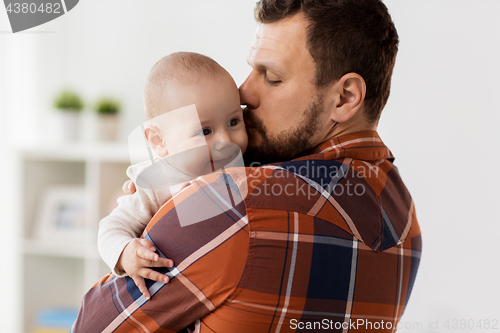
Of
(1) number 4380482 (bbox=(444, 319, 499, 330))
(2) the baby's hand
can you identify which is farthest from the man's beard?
(1) number 4380482 (bbox=(444, 319, 499, 330))

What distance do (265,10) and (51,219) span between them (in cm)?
206

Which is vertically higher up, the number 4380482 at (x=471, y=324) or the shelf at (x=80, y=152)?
the shelf at (x=80, y=152)

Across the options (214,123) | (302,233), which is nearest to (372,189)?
(302,233)

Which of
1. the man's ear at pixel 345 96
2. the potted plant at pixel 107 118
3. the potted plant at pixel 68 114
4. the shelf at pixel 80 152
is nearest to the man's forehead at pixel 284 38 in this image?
the man's ear at pixel 345 96

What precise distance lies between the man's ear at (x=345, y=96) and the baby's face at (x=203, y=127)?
0.78 ft

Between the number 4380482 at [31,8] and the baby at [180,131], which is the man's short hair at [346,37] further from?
the number 4380482 at [31,8]

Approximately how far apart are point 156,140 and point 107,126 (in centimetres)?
144

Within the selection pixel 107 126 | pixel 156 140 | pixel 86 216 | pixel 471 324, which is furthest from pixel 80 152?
pixel 471 324

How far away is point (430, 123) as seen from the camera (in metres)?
1.92

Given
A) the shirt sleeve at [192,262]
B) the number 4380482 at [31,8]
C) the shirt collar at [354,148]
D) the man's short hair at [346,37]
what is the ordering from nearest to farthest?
the shirt sleeve at [192,262] → the shirt collar at [354,148] → the man's short hair at [346,37] → the number 4380482 at [31,8]

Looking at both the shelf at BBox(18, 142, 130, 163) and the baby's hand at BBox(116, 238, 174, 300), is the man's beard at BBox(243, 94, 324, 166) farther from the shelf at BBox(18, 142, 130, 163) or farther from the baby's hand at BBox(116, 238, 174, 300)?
the shelf at BBox(18, 142, 130, 163)

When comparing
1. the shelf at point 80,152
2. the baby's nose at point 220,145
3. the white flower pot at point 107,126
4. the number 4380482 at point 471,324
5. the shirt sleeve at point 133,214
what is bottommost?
the number 4380482 at point 471,324

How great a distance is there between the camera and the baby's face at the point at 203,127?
1058 millimetres

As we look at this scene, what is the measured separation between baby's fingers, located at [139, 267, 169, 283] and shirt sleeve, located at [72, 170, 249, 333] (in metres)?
0.01
